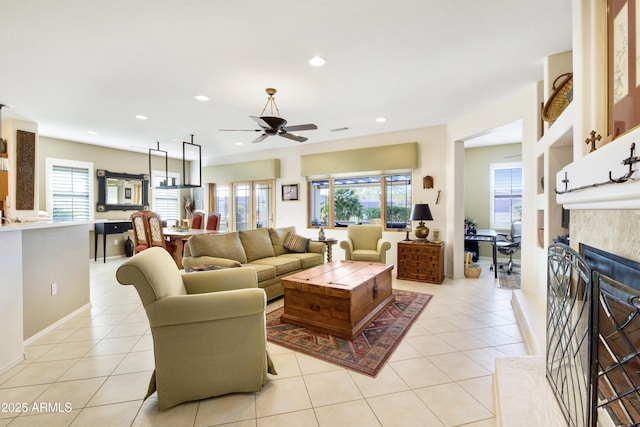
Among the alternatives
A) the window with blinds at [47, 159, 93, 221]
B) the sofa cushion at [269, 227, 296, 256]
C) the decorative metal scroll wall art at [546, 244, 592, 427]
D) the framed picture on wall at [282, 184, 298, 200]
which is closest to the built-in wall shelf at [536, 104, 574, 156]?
the decorative metal scroll wall art at [546, 244, 592, 427]

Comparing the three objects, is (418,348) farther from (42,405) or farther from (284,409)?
(42,405)

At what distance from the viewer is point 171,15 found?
2135 millimetres

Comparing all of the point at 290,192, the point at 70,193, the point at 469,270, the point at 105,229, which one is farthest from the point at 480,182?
the point at 70,193

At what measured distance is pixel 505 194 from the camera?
6.45 metres

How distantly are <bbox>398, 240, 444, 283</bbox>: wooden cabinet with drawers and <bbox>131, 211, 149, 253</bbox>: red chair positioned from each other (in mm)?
4325

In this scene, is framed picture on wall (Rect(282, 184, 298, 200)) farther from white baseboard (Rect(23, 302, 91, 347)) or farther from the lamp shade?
white baseboard (Rect(23, 302, 91, 347))

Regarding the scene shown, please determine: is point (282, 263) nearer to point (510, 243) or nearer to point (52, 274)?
point (52, 274)

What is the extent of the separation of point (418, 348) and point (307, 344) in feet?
3.14

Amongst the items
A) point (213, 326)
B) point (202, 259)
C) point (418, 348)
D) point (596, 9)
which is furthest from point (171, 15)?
point (418, 348)

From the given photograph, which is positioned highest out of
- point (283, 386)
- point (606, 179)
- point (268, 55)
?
point (268, 55)

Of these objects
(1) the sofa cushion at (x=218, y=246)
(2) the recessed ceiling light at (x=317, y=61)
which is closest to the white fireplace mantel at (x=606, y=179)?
(2) the recessed ceiling light at (x=317, y=61)

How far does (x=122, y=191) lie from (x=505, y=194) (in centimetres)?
898

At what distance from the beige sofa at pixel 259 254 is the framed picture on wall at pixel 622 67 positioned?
317cm

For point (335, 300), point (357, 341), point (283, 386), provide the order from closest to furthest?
point (283, 386)
point (357, 341)
point (335, 300)
